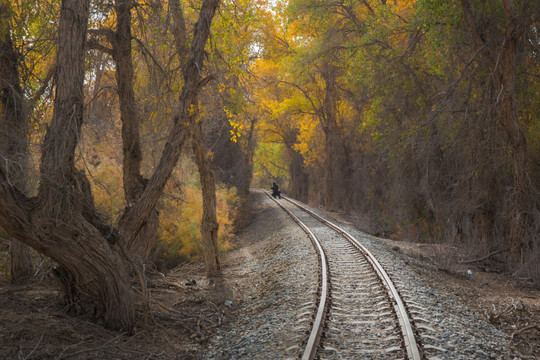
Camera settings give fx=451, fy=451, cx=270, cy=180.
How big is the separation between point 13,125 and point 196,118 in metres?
3.09

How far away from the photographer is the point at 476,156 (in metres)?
13.6

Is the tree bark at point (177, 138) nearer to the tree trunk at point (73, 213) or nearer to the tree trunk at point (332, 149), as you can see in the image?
the tree trunk at point (73, 213)

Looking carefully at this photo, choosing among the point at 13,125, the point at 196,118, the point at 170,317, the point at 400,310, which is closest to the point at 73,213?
the point at 13,125

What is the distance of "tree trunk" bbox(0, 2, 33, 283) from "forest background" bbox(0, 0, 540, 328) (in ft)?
A: 0.11

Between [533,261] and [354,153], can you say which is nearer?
[533,261]

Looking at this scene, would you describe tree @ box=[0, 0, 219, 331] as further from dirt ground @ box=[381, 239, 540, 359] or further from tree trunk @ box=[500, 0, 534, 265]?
tree trunk @ box=[500, 0, 534, 265]

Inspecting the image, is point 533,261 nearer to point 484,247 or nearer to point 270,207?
point 484,247

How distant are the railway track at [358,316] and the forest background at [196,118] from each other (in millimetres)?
2854

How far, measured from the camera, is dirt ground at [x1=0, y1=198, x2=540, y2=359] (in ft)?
18.2

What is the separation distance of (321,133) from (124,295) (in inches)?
1118

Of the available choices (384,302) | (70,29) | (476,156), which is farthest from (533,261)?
(70,29)

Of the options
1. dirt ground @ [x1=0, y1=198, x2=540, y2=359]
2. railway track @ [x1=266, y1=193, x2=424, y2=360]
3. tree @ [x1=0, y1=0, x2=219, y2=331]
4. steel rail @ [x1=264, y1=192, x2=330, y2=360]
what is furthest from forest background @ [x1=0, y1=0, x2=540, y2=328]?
railway track @ [x1=266, y1=193, x2=424, y2=360]

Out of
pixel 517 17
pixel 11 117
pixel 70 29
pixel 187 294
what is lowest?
pixel 187 294

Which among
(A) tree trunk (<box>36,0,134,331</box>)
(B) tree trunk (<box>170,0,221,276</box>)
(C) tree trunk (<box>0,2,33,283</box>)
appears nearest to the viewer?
(A) tree trunk (<box>36,0,134,331</box>)
